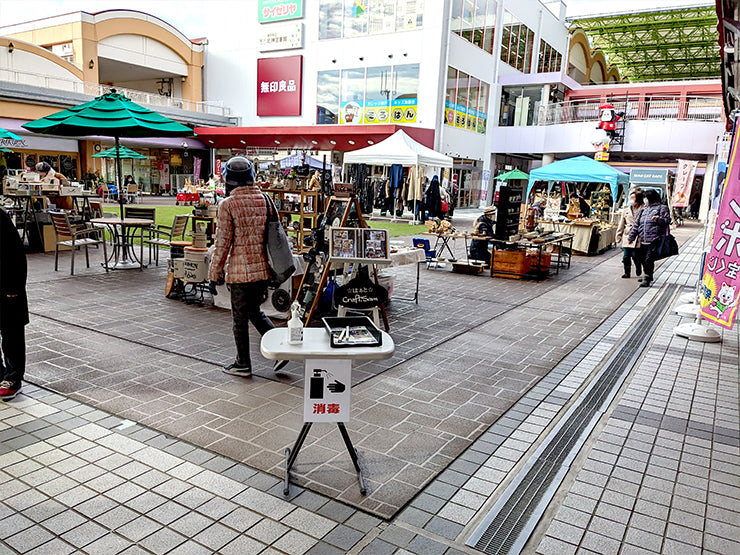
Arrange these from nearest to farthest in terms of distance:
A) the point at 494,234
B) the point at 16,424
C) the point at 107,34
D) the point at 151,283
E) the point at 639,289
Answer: the point at 16,424 < the point at 151,283 < the point at 639,289 < the point at 494,234 < the point at 107,34

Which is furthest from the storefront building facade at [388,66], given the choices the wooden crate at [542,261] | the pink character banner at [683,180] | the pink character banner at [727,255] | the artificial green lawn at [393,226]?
the pink character banner at [727,255]

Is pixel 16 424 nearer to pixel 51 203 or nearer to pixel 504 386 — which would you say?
pixel 504 386

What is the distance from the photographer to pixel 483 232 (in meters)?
10.4

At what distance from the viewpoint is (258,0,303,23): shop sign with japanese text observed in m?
27.2

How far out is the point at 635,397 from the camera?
14.8 ft

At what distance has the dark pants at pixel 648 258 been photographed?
9.40 m

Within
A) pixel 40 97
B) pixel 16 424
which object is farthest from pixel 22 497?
pixel 40 97

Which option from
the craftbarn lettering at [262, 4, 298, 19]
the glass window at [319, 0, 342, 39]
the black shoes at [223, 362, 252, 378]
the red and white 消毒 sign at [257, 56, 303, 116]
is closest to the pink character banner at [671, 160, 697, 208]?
the glass window at [319, 0, 342, 39]

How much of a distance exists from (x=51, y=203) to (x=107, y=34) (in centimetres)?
2225

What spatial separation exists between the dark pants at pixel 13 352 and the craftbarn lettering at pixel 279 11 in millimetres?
27136

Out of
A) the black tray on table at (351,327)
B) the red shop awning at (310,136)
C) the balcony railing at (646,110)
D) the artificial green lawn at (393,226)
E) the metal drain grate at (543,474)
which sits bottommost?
the metal drain grate at (543,474)

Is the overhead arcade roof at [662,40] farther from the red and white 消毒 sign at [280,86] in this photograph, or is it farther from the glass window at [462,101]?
the red and white 消毒 sign at [280,86]

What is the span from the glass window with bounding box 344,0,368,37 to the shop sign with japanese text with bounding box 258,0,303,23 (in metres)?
2.72

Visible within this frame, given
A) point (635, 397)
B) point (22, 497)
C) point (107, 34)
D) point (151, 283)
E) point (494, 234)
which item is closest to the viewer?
point (22, 497)
